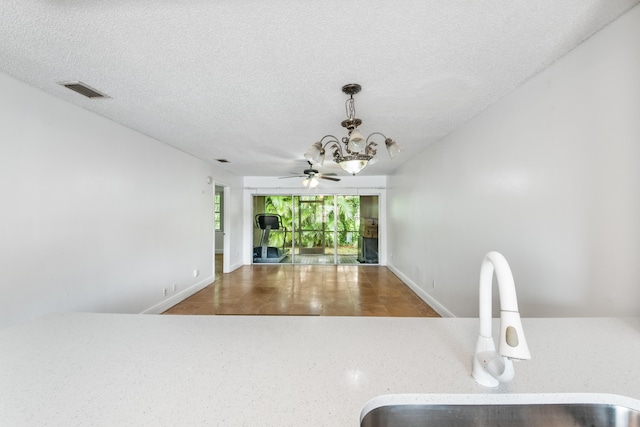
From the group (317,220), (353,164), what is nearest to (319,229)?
(317,220)

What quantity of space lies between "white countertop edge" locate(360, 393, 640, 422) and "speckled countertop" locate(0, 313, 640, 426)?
0.01 metres

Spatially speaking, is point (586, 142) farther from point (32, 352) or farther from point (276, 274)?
point (276, 274)

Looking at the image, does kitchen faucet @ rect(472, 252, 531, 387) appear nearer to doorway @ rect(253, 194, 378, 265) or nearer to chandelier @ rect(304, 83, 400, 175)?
chandelier @ rect(304, 83, 400, 175)

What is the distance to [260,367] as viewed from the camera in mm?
787

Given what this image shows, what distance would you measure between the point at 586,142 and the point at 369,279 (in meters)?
4.30

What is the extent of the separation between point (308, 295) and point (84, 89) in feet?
11.8

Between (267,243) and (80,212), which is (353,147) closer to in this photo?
(80,212)

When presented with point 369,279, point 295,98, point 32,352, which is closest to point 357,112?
point 295,98

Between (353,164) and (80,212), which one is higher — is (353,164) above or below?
above

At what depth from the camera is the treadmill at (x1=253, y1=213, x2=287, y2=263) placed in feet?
23.4

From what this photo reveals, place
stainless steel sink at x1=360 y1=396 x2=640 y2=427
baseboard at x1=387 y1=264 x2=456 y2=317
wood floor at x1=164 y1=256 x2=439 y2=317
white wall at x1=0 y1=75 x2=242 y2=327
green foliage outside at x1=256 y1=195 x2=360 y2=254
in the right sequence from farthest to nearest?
1. green foliage outside at x1=256 y1=195 x2=360 y2=254
2. wood floor at x1=164 y1=256 x2=439 y2=317
3. baseboard at x1=387 y1=264 x2=456 y2=317
4. white wall at x1=0 y1=75 x2=242 y2=327
5. stainless steel sink at x1=360 y1=396 x2=640 y2=427

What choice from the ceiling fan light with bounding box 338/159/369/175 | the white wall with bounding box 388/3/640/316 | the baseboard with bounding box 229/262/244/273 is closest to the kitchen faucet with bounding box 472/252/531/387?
the white wall with bounding box 388/3/640/316

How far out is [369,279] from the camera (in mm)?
5445

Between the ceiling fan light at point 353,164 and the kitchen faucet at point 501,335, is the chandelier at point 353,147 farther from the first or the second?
the kitchen faucet at point 501,335
